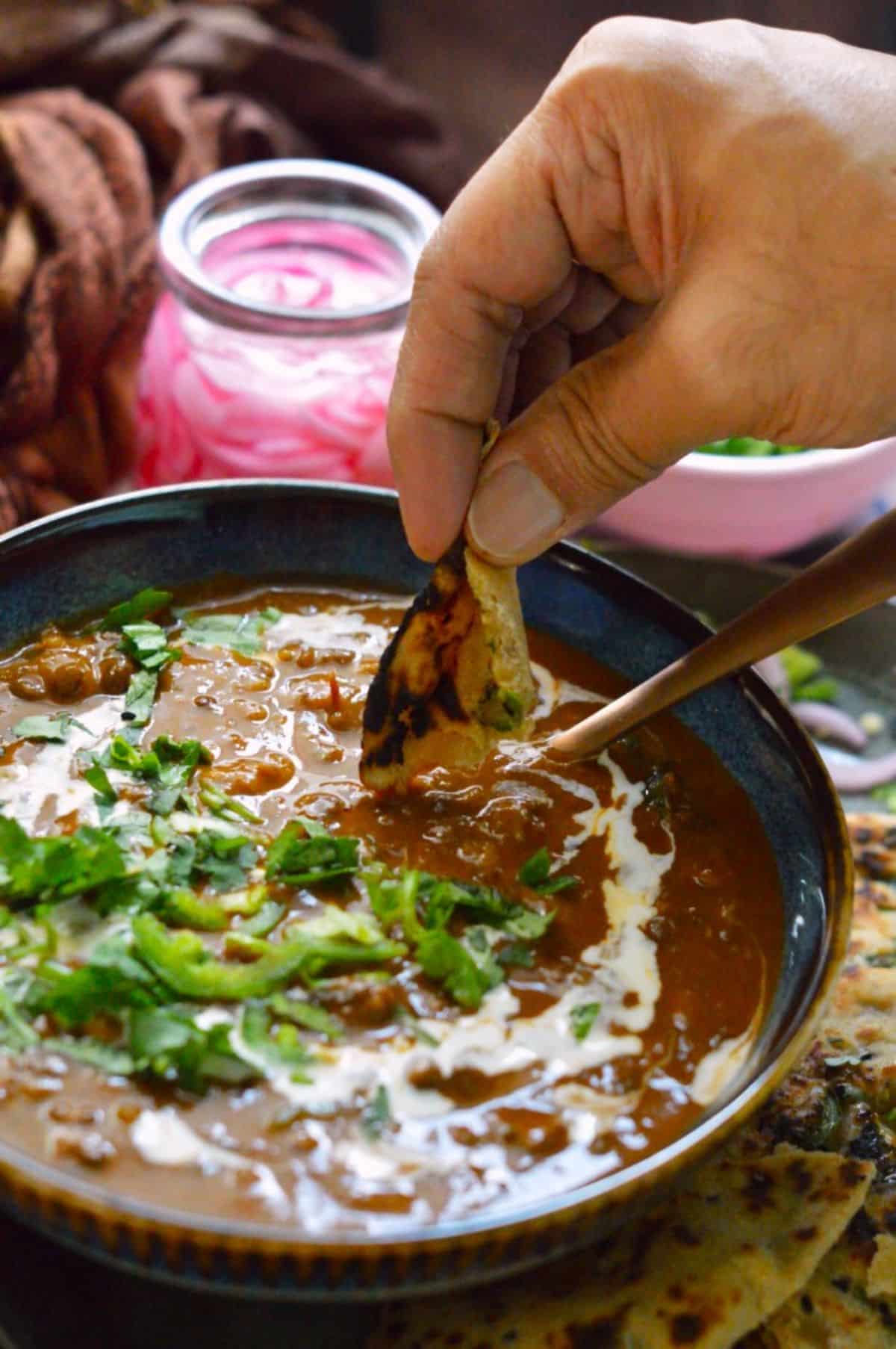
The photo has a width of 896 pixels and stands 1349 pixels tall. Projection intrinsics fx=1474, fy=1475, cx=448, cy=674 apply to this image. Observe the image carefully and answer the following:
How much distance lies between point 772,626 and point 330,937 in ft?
2.84

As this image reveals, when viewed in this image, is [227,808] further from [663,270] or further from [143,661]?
[663,270]

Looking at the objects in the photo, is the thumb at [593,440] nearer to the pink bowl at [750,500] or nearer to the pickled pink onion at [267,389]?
the pickled pink onion at [267,389]

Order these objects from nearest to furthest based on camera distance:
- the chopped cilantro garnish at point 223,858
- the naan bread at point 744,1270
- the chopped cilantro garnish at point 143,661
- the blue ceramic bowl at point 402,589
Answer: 1. the blue ceramic bowl at point 402,589
2. the naan bread at point 744,1270
3. the chopped cilantro garnish at point 223,858
4. the chopped cilantro garnish at point 143,661

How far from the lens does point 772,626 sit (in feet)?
7.77

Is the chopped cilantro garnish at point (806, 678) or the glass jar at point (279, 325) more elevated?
the glass jar at point (279, 325)

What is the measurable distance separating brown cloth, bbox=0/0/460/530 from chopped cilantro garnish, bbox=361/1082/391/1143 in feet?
6.49

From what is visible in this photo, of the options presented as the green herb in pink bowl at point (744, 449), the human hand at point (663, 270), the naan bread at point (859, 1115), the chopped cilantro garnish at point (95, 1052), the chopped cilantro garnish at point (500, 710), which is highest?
the human hand at point (663, 270)

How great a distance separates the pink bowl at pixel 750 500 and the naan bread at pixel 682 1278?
1.84 meters

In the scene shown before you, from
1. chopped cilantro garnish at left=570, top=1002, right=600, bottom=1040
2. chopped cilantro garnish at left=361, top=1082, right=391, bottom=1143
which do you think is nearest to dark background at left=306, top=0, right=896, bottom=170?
chopped cilantro garnish at left=570, top=1002, right=600, bottom=1040

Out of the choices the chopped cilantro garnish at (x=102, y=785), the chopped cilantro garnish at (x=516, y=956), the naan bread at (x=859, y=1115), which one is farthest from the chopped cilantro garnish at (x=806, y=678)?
the chopped cilantro garnish at (x=102, y=785)

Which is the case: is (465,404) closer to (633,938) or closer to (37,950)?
(633,938)

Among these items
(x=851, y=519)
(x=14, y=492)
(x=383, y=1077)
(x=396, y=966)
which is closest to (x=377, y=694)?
(x=396, y=966)

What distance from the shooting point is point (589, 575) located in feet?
9.22

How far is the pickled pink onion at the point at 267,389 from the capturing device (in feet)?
11.0
